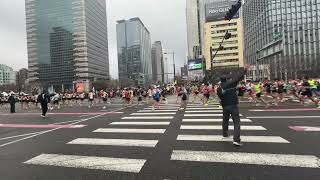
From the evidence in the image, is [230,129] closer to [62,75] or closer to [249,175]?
[249,175]

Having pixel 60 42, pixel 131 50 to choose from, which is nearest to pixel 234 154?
pixel 131 50

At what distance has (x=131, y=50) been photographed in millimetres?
127062

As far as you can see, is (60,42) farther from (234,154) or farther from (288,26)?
(234,154)

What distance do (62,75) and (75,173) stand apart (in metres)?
149

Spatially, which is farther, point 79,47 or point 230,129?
point 79,47

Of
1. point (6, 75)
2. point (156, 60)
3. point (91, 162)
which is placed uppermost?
point (156, 60)

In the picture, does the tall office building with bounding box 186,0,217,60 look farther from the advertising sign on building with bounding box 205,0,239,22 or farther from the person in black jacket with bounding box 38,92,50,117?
the person in black jacket with bounding box 38,92,50,117

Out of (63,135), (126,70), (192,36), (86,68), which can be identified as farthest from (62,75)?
(63,135)

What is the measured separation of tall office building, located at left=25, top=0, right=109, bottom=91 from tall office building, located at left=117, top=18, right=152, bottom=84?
62.1 ft

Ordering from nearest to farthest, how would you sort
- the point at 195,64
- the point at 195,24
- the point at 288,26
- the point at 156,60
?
the point at 195,64, the point at 288,26, the point at 156,60, the point at 195,24

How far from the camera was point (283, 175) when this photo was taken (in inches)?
246

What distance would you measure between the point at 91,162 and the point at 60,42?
14633cm

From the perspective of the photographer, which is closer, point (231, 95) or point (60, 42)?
point (231, 95)

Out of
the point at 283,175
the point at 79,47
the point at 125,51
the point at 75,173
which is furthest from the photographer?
the point at 79,47
